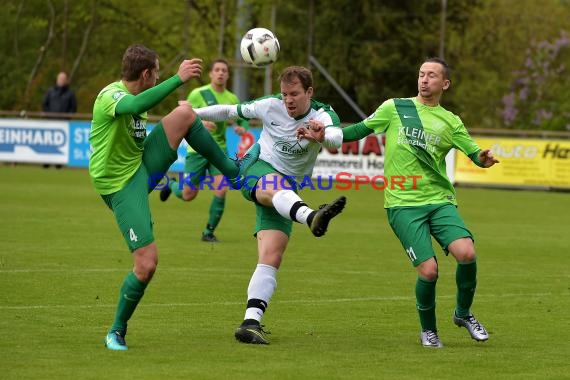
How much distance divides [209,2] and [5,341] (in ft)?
125

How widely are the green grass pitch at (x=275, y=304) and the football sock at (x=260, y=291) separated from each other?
265 mm

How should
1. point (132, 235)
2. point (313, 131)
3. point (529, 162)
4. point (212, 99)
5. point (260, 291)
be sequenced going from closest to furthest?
point (132, 235), point (313, 131), point (260, 291), point (212, 99), point (529, 162)

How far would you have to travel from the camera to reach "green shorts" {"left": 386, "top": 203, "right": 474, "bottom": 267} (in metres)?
9.02

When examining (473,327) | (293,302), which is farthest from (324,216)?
(293,302)

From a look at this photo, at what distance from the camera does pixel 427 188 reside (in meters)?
9.22

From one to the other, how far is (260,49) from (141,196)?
111 inches

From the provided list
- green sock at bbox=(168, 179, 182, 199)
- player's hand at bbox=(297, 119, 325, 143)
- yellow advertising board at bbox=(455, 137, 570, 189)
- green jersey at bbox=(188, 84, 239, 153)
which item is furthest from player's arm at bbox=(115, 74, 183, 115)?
yellow advertising board at bbox=(455, 137, 570, 189)

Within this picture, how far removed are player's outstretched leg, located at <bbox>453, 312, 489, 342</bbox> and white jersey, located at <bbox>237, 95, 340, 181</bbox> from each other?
64.5 inches

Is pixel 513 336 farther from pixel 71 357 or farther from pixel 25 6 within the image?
pixel 25 6

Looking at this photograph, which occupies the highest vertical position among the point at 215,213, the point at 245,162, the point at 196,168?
the point at 245,162

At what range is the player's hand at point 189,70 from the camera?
8.27 m

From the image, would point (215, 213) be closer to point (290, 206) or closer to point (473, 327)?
point (473, 327)

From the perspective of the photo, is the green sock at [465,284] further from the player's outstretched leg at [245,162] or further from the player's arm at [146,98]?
the player's arm at [146,98]

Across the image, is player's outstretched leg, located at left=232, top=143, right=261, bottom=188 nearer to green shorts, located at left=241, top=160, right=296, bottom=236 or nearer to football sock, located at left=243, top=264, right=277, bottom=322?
green shorts, located at left=241, top=160, right=296, bottom=236
